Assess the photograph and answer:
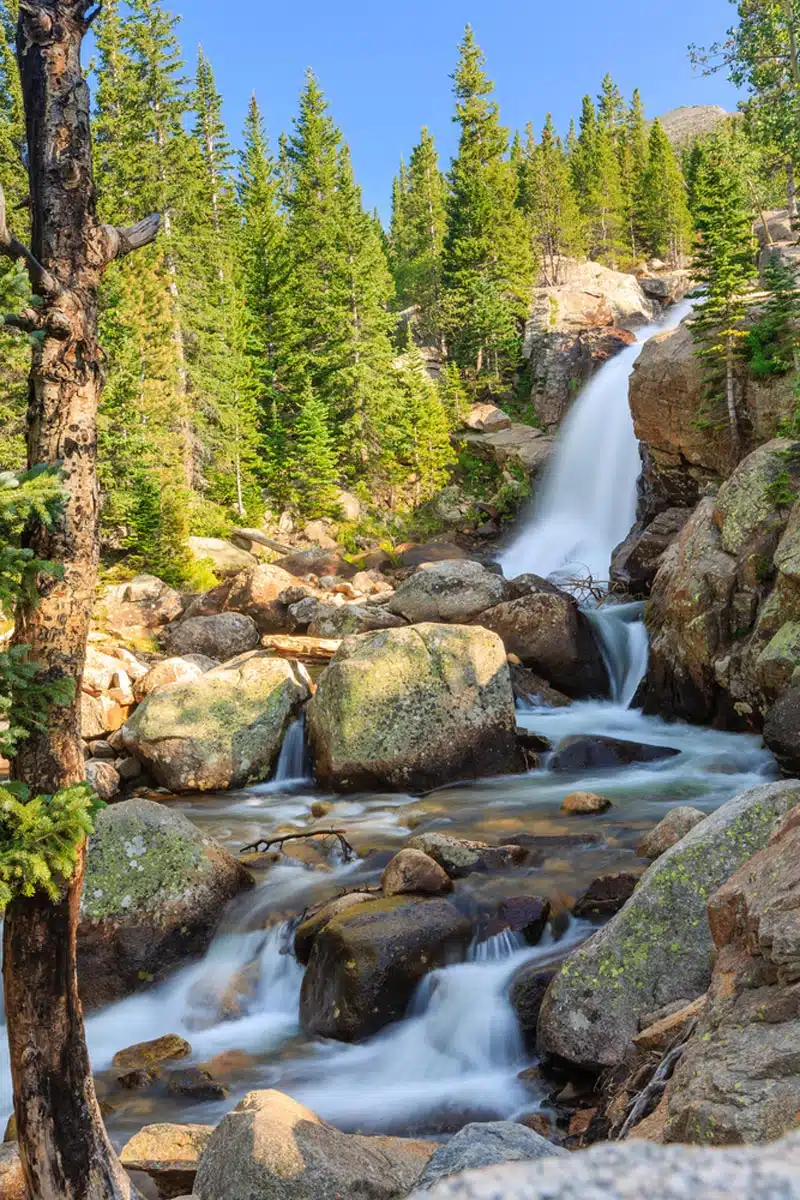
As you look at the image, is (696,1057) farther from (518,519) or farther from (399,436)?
(399,436)

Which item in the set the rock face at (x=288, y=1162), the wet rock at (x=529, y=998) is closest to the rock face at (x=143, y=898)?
the wet rock at (x=529, y=998)

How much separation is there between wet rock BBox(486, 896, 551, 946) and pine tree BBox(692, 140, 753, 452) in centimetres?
1735

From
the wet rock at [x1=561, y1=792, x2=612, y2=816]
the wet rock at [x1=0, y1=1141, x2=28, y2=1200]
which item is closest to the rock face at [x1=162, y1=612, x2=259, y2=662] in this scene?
the wet rock at [x1=561, y1=792, x2=612, y2=816]

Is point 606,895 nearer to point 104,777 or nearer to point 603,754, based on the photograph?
point 603,754

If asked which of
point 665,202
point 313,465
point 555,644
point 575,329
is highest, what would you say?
point 665,202

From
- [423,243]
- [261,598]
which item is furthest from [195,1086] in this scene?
[423,243]

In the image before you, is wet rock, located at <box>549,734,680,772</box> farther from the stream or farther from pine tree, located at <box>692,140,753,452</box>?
pine tree, located at <box>692,140,753,452</box>

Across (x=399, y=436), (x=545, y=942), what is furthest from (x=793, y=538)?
(x=399, y=436)

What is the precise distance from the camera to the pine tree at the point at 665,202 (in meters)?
64.8

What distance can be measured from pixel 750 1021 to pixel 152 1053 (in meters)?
6.28

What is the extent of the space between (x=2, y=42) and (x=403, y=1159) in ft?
125

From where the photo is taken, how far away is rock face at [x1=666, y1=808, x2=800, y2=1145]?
362cm

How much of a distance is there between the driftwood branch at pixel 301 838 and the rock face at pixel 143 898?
169cm

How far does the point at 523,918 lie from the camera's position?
916cm
